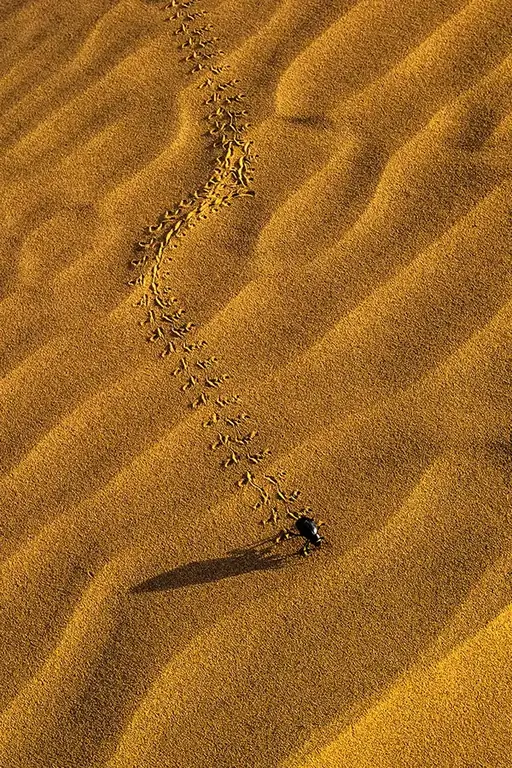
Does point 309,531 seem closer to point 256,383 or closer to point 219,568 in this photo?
point 219,568

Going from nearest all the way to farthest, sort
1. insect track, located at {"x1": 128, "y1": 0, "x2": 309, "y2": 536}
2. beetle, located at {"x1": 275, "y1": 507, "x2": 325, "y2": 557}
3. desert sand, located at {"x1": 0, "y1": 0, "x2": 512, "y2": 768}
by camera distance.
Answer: desert sand, located at {"x1": 0, "y1": 0, "x2": 512, "y2": 768}, beetle, located at {"x1": 275, "y1": 507, "x2": 325, "y2": 557}, insect track, located at {"x1": 128, "y1": 0, "x2": 309, "y2": 536}

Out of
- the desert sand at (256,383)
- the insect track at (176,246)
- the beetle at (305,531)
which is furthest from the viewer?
the insect track at (176,246)

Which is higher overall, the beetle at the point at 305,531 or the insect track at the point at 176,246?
the insect track at the point at 176,246

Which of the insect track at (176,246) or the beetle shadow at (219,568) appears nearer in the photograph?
the beetle shadow at (219,568)

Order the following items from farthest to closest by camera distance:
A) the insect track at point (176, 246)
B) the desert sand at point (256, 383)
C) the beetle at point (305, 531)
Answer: the insect track at point (176, 246), the beetle at point (305, 531), the desert sand at point (256, 383)

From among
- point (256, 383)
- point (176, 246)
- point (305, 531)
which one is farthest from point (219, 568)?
point (176, 246)

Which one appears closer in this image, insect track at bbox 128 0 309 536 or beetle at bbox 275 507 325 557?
beetle at bbox 275 507 325 557

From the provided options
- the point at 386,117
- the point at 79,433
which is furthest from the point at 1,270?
the point at 386,117
